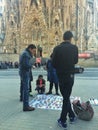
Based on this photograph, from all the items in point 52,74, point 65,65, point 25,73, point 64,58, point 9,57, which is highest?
point 64,58

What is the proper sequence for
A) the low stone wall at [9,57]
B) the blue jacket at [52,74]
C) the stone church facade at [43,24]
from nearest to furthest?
the blue jacket at [52,74]
the low stone wall at [9,57]
the stone church facade at [43,24]

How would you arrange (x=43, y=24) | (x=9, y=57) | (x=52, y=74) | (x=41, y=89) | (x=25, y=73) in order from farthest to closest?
(x=43, y=24) → (x=9, y=57) → (x=52, y=74) → (x=41, y=89) → (x=25, y=73)

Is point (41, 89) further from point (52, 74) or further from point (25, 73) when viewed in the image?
point (25, 73)

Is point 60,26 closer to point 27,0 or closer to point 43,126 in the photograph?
point 27,0

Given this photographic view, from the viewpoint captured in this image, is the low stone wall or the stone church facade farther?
the stone church facade

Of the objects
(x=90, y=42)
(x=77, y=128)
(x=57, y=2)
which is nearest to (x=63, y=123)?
(x=77, y=128)

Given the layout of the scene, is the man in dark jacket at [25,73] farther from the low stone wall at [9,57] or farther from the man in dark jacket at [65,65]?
the low stone wall at [9,57]

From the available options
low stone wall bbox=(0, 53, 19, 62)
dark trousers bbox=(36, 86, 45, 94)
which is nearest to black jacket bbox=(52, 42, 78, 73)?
dark trousers bbox=(36, 86, 45, 94)

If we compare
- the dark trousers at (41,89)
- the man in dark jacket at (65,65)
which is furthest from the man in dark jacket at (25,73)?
the dark trousers at (41,89)

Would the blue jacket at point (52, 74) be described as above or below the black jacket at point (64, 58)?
below

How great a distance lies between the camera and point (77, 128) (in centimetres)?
633

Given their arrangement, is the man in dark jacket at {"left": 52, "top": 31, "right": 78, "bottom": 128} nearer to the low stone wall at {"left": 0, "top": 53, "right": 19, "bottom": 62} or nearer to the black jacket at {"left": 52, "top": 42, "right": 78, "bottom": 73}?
the black jacket at {"left": 52, "top": 42, "right": 78, "bottom": 73}

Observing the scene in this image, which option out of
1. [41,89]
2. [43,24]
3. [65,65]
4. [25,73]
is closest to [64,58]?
[65,65]

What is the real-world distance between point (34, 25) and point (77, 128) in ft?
173
